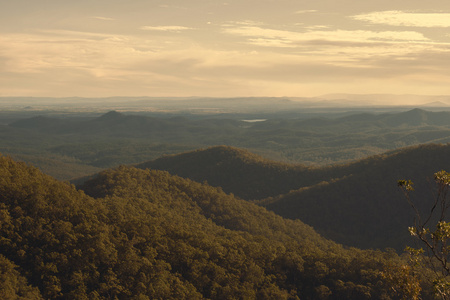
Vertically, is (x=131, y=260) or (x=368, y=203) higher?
(x=131, y=260)

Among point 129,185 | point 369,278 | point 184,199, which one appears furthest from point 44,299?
point 184,199

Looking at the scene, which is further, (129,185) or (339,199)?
(339,199)

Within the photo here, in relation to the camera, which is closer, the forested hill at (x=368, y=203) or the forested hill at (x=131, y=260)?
the forested hill at (x=131, y=260)

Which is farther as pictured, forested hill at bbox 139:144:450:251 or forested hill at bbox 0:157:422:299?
forested hill at bbox 139:144:450:251

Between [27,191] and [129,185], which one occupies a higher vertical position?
[27,191]

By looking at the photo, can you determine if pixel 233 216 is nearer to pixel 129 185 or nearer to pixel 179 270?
pixel 129 185

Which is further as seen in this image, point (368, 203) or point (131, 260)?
point (368, 203)

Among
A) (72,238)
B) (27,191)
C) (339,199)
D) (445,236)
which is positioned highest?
(445,236)

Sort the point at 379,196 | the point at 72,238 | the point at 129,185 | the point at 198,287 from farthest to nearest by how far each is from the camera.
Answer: the point at 379,196 → the point at 129,185 → the point at 198,287 → the point at 72,238
